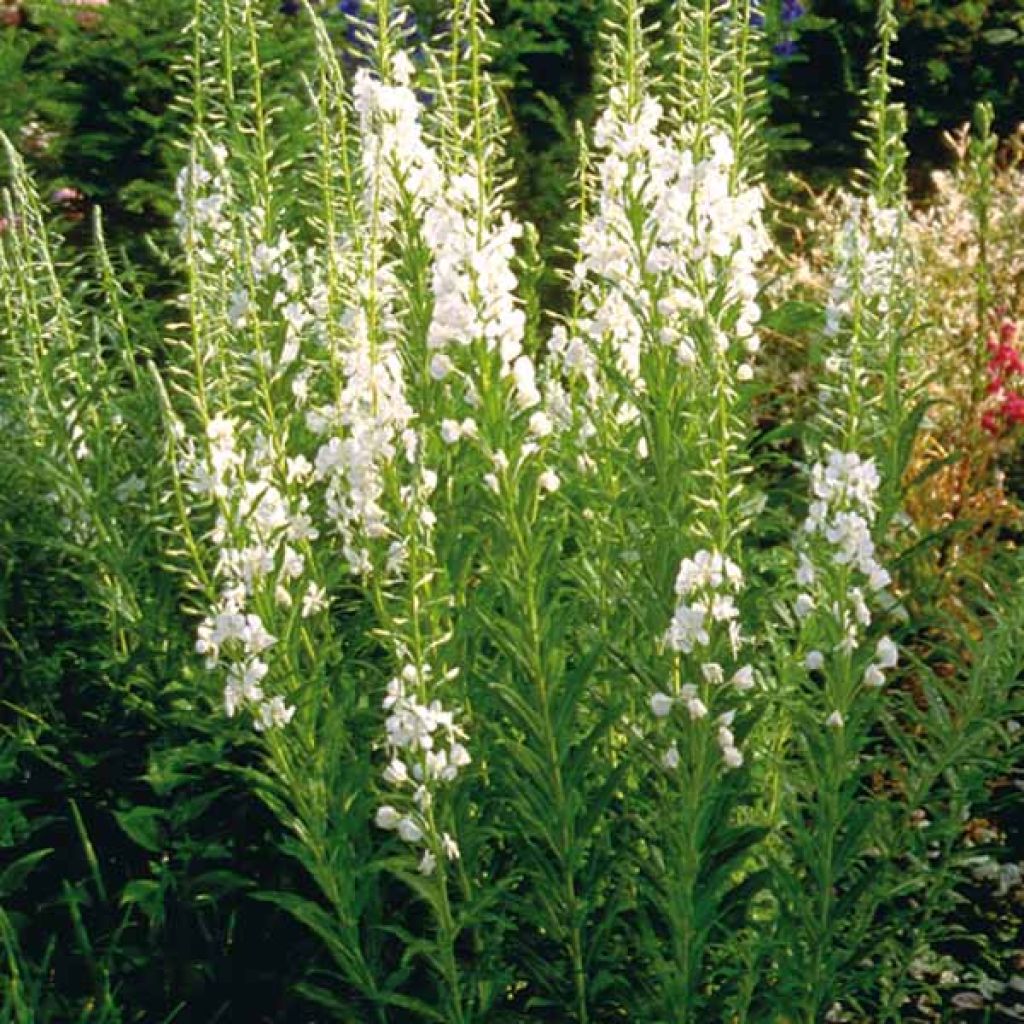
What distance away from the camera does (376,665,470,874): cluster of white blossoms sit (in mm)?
2619

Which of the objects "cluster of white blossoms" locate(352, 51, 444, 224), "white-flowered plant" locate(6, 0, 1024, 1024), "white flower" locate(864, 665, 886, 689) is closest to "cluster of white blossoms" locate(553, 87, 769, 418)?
"white-flowered plant" locate(6, 0, 1024, 1024)

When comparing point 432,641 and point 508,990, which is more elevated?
point 432,641

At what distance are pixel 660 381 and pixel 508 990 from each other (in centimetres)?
133

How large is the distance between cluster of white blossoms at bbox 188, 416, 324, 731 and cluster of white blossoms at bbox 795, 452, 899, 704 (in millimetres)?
880

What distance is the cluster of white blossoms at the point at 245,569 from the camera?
2.76 m

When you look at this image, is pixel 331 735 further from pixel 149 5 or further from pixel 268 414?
pixel 149 5

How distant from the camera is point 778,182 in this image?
7.36 meters

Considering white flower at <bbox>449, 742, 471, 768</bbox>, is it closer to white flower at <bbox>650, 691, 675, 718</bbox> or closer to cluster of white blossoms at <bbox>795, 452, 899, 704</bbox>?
white flower at <bbox>650, 691, 675, 718</bbox>

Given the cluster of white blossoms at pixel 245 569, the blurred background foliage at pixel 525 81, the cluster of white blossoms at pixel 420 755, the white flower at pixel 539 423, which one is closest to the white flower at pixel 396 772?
the cluster of white blossoms at pixel 420 755

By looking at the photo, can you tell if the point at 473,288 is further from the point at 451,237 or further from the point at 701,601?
the point at 701,601

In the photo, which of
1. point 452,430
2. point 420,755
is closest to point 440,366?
point 452,430

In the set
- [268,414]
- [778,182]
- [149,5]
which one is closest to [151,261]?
[149,5]

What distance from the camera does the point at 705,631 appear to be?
2643 mm

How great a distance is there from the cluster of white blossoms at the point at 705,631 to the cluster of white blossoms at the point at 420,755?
0.35m
